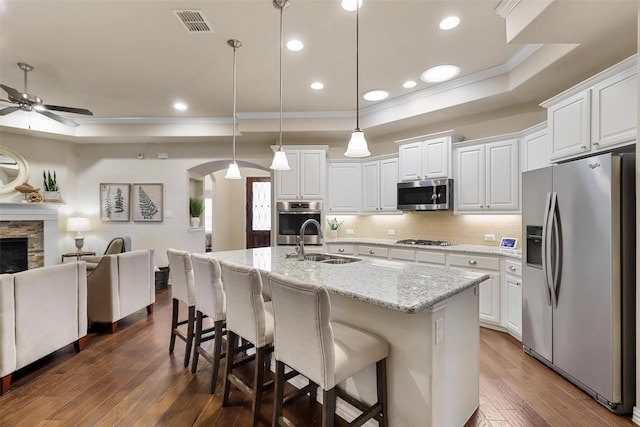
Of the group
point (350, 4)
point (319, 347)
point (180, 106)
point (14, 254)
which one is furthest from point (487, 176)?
point (14, 254)

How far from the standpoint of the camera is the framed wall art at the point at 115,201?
19.3 feet

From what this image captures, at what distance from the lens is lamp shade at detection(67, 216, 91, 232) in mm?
5523

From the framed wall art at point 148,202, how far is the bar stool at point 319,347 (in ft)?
17.0

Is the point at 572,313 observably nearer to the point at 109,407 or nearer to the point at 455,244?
the point at 455,244

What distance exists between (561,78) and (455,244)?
229 centimetres

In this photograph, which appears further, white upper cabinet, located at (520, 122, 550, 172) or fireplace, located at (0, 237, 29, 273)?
fireplace, located at (0, 237, 29, 273)

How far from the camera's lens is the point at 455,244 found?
Result: 434 centimetres

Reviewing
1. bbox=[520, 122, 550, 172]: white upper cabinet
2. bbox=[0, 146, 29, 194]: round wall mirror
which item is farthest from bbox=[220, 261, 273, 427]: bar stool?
bbox=[0, 146, 29, 194]: round wall mirror

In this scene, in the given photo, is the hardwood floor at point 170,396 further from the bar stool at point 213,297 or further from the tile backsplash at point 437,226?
the tile backsplash at point 437,226

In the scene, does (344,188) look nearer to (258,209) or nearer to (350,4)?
(350,4)

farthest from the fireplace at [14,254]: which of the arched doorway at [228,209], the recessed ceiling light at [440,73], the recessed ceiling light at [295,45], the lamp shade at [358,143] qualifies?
the recessed ceiling light at [440,73]

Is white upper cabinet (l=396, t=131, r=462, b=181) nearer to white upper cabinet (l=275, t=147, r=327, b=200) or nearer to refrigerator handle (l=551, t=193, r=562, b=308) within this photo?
white upper cabinet (l=275, t=147, r=327, b=200)

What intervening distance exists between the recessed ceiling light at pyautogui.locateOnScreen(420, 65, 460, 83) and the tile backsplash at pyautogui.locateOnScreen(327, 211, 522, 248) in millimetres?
1856

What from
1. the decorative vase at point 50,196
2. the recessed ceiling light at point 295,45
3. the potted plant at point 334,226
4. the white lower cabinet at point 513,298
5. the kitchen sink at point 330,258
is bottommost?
the white lower cabinet at point 513,298
